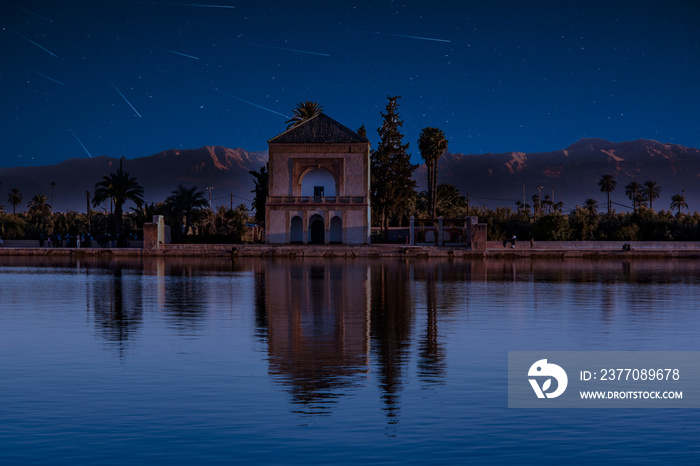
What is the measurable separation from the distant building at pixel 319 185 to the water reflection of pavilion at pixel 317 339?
102ft

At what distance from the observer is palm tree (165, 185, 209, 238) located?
6612 centimetres

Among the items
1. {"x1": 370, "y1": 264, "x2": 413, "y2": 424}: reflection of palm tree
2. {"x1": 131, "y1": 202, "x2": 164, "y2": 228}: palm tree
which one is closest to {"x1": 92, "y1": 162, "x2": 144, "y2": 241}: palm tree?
{"x1": 131, "y1": 202, "x2": 164, "y2": 228}: palm tree

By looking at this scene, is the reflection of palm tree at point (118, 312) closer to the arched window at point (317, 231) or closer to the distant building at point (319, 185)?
the distant building at point (319, 185)

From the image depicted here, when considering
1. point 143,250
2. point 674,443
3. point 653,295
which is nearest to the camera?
point 674,443

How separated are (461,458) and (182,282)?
65.3 feet

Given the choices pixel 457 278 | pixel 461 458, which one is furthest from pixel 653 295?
pixel 461 458

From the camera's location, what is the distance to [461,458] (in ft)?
19.9

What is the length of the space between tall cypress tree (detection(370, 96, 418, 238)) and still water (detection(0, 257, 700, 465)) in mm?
44110

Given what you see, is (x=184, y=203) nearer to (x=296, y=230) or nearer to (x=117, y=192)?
(x=117, y=192)

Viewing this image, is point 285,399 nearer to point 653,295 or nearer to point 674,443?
point 674,443

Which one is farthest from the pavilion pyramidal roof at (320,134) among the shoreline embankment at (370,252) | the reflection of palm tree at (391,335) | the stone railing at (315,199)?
the reflection of palm tree at (391,335)

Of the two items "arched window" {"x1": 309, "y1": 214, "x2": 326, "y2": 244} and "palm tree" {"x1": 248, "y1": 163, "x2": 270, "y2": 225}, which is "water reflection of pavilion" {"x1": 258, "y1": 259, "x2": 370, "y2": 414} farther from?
"palm tree" {"x1": 248, "y1": 163, "x2": 270, "y2": 225}

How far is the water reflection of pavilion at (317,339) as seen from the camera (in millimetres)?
8500

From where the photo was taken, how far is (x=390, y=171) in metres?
63.8
